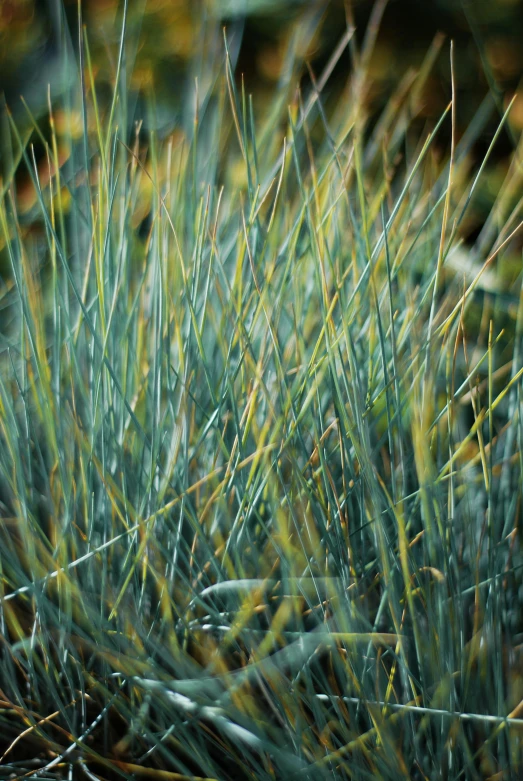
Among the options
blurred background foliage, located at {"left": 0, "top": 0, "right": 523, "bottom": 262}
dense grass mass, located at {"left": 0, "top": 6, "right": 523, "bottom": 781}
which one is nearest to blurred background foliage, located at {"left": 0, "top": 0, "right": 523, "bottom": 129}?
blurred background foliage, located at {"left": 0, "top": 0, "right": 523, "bottom": 262}

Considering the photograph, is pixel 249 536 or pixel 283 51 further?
pixel 283 51

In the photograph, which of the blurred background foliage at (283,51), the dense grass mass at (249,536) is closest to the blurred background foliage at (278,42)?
the blurred background foliage at (283,51)

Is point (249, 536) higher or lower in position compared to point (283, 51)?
lower

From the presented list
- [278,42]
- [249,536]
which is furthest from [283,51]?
[249,536]

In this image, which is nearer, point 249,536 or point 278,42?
point 249,536

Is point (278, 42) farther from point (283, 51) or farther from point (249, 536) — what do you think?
point (249, 536)

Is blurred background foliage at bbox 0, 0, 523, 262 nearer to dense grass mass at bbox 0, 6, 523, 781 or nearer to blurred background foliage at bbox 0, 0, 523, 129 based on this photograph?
blurred background foliage at bbox 0, 0, 523, 129

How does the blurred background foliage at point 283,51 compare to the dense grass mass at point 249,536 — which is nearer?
the dense grass mass at point 249,536

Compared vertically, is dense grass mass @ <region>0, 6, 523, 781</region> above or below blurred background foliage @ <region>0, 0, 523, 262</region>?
below

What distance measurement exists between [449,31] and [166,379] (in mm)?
1052

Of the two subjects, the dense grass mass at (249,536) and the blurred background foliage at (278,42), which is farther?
the blurred background foliage at (278,42)

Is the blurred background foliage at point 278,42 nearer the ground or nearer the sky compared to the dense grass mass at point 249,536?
nearer the sky

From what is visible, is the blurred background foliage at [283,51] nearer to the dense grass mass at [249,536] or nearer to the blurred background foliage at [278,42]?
the blurred background foliage at [278,42]

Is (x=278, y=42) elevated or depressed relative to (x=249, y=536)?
elevated
